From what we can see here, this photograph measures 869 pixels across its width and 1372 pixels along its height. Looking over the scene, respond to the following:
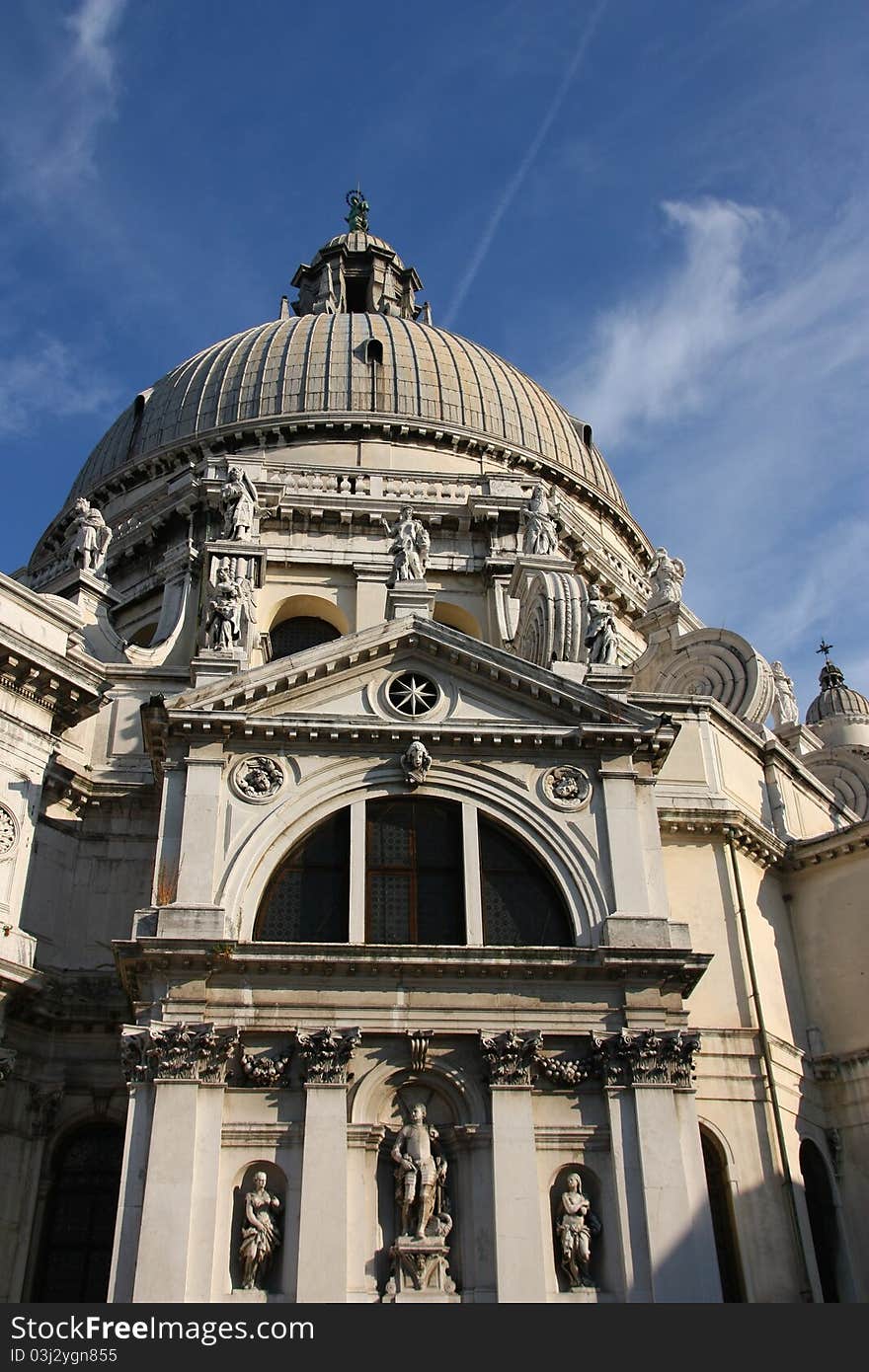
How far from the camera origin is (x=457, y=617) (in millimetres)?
38000

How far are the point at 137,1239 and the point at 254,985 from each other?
4178 mm

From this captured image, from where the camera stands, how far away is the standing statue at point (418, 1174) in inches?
839

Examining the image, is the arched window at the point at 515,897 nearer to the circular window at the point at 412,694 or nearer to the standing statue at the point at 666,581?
the circular window at the point at 412,694

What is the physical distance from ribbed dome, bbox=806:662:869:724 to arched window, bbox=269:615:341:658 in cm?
2256

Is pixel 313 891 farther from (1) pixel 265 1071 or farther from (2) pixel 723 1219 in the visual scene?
(2) pixel 723 1219

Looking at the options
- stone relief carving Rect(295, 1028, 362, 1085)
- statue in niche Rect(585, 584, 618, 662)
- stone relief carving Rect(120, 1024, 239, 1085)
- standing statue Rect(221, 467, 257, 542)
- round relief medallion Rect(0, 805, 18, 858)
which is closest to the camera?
stone relief carving Rect(120, 1024, 239, 1085)

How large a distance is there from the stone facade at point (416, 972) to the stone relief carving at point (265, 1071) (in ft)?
0.16

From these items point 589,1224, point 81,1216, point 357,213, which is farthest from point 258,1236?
point 357,213

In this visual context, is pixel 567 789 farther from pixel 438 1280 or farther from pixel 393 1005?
pixel 438 1280

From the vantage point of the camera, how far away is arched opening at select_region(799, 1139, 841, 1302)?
26188mm

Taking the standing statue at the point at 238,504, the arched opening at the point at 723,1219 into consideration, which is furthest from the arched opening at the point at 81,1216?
the standing statue at the point at 238,504

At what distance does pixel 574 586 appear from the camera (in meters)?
31.6

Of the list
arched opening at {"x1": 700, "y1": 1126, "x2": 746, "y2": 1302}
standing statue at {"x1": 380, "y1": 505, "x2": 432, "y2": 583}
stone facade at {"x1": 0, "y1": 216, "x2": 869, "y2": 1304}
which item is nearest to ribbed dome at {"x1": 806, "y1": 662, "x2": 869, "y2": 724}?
stone facade at {"x1": 0, "y1": 216, "x2": 869, "y2": 1304}

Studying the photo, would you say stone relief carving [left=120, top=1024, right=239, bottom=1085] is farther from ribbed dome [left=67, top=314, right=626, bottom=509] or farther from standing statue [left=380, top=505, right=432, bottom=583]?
ribbed dome [left=67, top=314, right=626, bottom=509]
